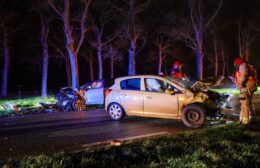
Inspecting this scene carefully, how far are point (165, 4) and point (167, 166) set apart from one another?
3268 cm

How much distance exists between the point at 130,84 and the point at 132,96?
0.46 metres

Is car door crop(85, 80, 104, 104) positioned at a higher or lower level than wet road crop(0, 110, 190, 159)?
higher

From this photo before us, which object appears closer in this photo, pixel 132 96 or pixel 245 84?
pixel 245 84

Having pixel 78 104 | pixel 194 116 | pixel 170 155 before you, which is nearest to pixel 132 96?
pixel 194 116

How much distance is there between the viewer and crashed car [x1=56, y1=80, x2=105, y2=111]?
1562 cm

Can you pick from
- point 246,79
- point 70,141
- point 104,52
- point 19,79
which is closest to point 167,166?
point 70,141

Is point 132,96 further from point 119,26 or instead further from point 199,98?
point 119,26

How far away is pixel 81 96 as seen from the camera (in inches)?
635

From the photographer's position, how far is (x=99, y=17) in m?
36.6

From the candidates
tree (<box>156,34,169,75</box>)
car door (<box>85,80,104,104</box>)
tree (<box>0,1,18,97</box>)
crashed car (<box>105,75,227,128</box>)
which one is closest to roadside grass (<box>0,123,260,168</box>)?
crashed car (<box>105,75,227,128</box>)

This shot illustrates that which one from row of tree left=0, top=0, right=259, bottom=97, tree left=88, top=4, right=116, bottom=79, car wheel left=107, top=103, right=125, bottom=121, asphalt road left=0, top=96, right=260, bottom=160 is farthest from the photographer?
tree left=88, top=4, right=116, bottom=79

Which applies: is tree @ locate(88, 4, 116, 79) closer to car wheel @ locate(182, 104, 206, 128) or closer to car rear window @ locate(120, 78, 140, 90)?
car rear window @ locate(120, 78, 140, 90)

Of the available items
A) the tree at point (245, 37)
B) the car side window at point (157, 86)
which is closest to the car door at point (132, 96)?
the car side window at point (157, 86)

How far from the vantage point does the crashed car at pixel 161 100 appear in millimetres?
10562
